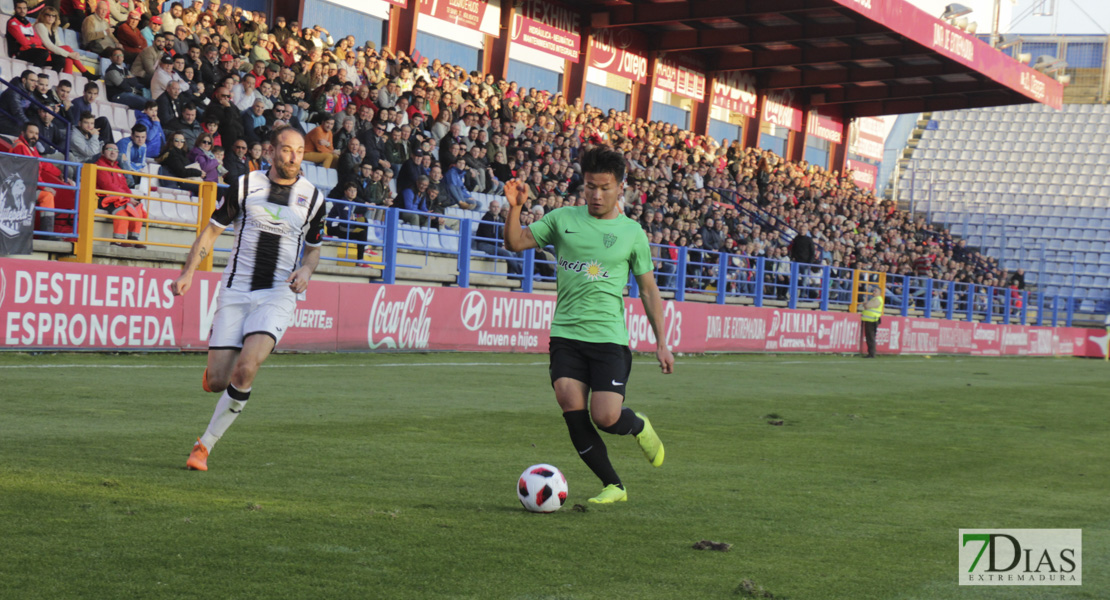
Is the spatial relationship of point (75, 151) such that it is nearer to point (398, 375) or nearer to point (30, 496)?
point (398, 375)

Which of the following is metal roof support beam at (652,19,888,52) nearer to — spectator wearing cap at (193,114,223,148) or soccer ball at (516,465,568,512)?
spectator wearing cap at (193,114,223,148)

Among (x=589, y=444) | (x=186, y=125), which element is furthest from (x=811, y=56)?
(x=589, y=444)

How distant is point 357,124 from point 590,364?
565 inches

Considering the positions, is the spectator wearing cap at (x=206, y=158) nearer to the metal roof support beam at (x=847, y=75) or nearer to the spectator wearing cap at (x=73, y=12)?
the spectator wearing cap at (x=73, y=12)

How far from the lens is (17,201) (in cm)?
1312

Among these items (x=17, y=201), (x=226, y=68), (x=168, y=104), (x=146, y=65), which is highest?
(x=226, y=68)

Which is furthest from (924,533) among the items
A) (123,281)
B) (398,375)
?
(123,281)

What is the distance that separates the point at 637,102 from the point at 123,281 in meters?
25.2

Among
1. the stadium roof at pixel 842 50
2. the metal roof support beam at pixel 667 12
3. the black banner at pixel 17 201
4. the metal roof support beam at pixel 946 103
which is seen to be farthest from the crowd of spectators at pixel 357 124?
the metal roof support beam at pixel 946 103

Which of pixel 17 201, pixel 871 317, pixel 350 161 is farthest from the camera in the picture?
pixel 871 317

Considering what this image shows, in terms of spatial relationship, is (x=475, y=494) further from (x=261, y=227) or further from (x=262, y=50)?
(x=262, y=50)

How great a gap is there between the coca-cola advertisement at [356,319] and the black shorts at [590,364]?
3.17 meters

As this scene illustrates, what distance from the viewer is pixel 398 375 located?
14047 mm

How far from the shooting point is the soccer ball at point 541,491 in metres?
5.82
